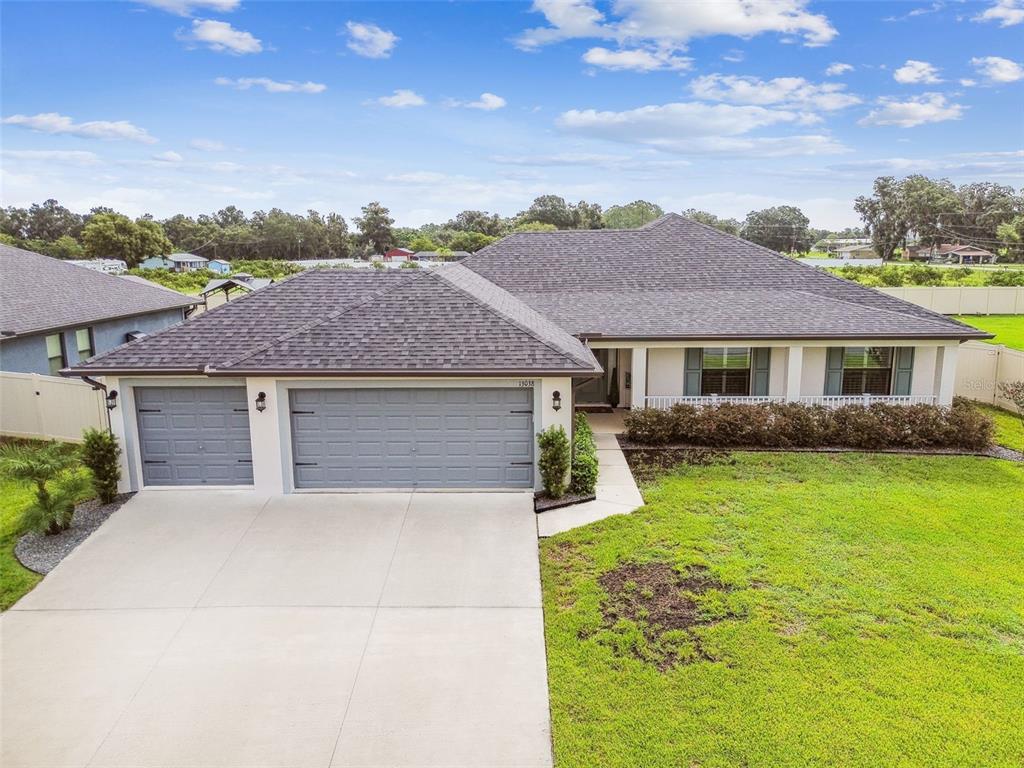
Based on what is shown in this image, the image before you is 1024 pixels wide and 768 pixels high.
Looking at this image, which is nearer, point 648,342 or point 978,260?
point 648,342

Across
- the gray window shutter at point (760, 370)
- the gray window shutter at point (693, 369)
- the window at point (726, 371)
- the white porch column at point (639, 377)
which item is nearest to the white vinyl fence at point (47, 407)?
the white porch column at point (639, 377)

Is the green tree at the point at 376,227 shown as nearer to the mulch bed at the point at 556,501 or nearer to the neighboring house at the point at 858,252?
the neighboring house at the point at 858,252

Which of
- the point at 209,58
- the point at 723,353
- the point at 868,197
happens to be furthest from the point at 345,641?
the point at 868,197

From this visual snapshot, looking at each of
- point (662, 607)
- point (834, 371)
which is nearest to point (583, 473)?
Result: point (662, 607)

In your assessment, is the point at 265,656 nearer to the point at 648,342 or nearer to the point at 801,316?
the point at 648,342

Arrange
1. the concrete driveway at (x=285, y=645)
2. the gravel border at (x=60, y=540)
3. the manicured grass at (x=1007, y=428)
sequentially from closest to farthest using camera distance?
the concrete driveway at (x=285, y=645), the gravel border at (x=60, y=540), the manicured grass at (x=1007, y=428)

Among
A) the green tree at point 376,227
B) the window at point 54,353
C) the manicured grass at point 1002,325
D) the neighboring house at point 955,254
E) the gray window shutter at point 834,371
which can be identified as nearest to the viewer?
the gray window shutter at point 834,371

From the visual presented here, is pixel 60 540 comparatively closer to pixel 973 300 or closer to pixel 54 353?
pixel 54 353
